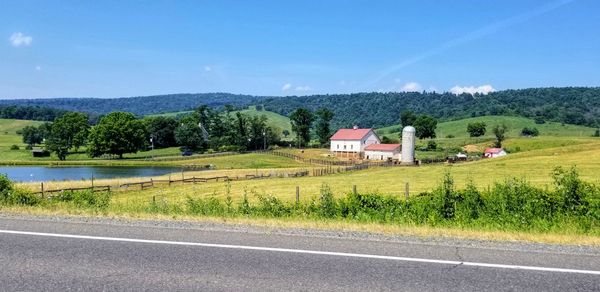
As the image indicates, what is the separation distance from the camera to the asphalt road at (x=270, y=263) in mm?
7066

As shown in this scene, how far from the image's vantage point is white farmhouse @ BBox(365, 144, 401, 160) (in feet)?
371

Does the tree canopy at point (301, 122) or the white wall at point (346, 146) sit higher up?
the tree canopy at point (301, 122)

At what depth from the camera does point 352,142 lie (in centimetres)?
12181

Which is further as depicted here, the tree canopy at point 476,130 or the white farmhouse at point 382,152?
the tree canopy at point 476,130

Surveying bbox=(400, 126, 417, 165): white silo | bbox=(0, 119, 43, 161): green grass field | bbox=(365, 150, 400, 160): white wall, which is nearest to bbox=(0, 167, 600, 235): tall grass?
bbox=(400, 126, 417, 165): white silo

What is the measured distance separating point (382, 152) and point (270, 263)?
4270 inches

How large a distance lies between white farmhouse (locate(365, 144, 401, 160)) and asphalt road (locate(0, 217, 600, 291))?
104 meters

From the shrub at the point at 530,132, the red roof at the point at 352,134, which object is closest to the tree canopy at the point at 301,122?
the red roof at the point at 352,134

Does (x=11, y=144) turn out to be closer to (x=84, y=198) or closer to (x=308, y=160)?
(x=308, y=160)

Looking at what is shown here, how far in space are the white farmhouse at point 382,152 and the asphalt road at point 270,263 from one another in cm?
10384

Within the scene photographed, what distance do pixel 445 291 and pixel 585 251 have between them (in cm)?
408

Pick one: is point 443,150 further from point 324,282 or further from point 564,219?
Answer: point 324,282

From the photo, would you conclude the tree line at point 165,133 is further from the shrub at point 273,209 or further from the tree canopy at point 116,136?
the shrub at point 273,209

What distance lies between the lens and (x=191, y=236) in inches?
412
